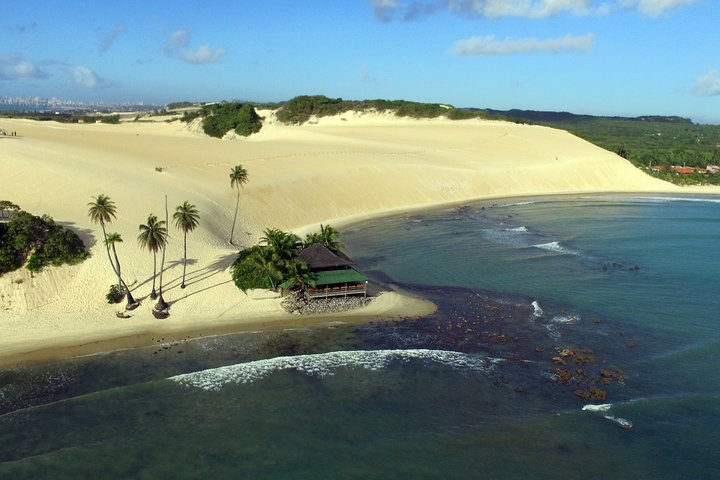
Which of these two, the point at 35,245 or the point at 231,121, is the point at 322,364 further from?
the point at 231,121

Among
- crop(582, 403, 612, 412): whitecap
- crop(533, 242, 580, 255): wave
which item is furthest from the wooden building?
crop(533, 242, 580, 255): wave

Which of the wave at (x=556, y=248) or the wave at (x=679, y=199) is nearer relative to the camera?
the wave at (x=556, y=248)

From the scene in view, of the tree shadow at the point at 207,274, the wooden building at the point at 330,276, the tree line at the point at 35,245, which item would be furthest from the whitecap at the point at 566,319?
the tree line at the point at 35,245

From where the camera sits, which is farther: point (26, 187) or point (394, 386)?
point (26, 187)

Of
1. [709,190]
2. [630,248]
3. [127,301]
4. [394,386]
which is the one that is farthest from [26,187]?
[709,190]

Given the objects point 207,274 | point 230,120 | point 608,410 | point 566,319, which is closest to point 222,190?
point 207,274

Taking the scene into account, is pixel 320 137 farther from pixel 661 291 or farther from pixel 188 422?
pixel 188 422

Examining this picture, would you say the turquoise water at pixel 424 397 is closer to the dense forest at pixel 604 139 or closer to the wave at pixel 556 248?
the wave at pixel 556 248
